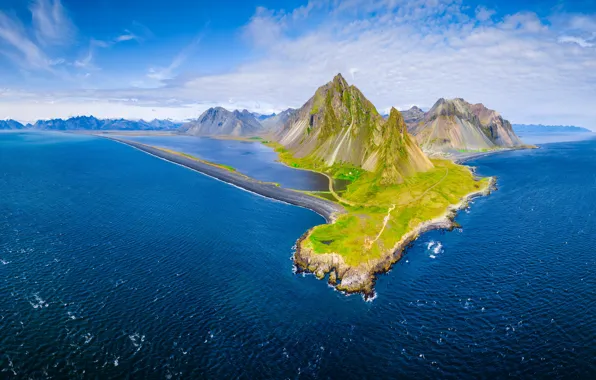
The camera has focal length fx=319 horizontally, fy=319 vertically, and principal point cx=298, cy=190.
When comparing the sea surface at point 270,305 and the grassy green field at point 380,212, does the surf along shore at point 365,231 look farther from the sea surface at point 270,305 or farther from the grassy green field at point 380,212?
the sea surface at point 270,305

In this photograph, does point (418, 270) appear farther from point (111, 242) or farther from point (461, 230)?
point (111, 242)

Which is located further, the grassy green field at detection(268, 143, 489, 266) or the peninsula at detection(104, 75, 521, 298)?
the grassy green field at detection(268, 143, 489, 266)

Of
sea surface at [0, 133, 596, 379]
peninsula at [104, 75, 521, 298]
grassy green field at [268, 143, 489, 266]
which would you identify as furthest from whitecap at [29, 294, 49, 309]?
grassy green field at [268, 143, 489, 266]

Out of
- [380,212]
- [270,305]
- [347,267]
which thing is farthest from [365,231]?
[270,305]

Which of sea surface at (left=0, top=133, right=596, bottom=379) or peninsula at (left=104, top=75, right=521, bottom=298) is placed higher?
peninsula at (left=104, top=75, right=521, bottom=298)

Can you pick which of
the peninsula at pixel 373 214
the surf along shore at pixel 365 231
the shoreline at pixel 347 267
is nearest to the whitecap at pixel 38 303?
the shoreline at pixel 347 267

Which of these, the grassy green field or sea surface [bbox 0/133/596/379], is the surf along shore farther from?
sea surface [bbox 0/133/596/379]
